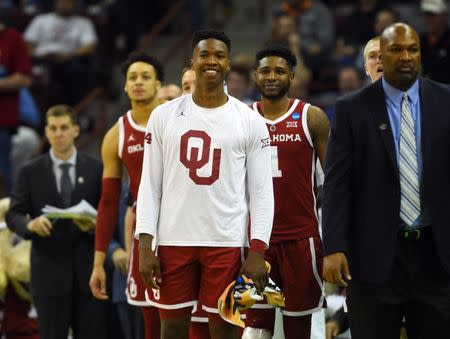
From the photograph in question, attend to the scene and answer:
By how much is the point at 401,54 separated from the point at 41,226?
345cm

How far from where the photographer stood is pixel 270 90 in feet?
→ 23.0

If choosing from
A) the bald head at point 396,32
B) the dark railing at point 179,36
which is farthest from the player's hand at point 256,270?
the dark railing at point 179,36

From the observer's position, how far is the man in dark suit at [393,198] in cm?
558

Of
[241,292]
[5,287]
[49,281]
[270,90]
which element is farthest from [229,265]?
[5,287]

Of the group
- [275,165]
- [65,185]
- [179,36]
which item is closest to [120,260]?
[65,185]

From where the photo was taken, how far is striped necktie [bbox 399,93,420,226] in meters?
5.61

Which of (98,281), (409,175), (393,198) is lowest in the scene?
(98,281)

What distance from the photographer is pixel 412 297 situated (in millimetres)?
5648

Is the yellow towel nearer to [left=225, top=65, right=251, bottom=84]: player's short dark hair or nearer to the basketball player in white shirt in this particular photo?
the basketball player in white shirt

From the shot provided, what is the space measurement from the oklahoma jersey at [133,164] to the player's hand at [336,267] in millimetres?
1903

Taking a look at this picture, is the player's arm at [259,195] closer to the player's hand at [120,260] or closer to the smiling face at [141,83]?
the smiling face at [141,83]

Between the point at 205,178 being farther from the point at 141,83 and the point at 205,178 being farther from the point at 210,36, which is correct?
the point at 141,83

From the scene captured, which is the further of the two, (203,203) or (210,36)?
(210,36)

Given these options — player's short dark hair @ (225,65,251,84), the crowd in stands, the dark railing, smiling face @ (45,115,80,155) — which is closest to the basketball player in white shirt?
smiling face @ (45,115,80,155)
